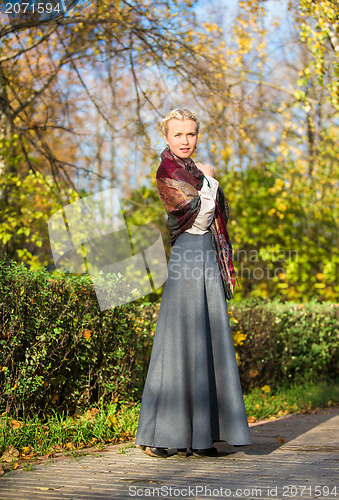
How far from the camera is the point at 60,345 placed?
13.6 ft

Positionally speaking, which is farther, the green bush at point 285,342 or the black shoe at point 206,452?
the green bush at point 285,342

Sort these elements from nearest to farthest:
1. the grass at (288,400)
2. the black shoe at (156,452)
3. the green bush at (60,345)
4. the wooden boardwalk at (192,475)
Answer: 1. the wooden boardwalk at (192,475)
2. the black shoe at (156,452)
3. the green bush at (60,345)
4. the grass at (288,400)

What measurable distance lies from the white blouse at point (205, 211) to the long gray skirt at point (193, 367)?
0.05 meters

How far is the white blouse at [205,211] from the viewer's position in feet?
11.6

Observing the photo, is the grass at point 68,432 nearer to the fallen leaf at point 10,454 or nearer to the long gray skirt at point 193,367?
the fallen leaf at point 10,454

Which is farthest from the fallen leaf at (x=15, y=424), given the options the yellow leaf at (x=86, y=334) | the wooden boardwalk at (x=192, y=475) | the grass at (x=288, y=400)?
the grass at (x=288, y=400)

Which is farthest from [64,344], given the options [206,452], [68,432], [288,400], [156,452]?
[288,400]

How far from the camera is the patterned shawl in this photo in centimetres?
349

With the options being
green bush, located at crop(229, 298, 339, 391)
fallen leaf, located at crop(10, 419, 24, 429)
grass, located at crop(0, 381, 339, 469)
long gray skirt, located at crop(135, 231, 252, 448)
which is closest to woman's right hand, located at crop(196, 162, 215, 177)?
long gray skirt, located at crop(135, 231, 252, 448)

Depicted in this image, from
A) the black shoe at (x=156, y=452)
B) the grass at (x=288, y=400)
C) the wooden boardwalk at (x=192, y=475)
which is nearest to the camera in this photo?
the wooden boardwalk at (x=192, y=475)

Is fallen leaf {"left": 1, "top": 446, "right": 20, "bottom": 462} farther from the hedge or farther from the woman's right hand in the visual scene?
the woman's right hand

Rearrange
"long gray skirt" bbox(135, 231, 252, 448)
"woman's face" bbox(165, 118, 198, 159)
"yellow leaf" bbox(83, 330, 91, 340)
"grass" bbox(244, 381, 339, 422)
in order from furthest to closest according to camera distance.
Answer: "grass" bbox(244, 381, 339, 422) → "yellow leaf" bbox(83, 330, 91, 340) → "woman's face" bbox(165, 118, 198, 159) → "long gray skirt" bbox(135, 231, 252, 448)

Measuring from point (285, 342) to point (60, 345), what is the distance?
3.51 meters

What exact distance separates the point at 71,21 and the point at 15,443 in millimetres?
4908
